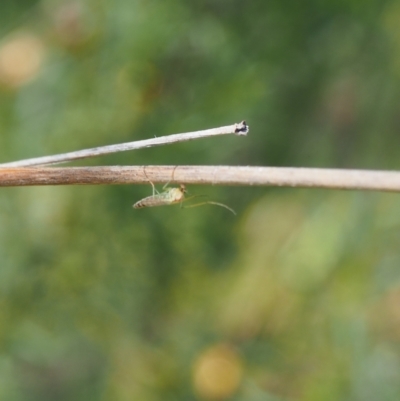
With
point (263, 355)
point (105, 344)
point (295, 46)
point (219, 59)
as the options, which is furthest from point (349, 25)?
point (105, 344)

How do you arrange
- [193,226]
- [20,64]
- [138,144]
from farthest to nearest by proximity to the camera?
[193,226], [20,64], [138,144]

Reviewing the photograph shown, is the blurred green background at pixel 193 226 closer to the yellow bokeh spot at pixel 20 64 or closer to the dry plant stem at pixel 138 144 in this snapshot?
the yellow bokeh spot at pixel 20 64

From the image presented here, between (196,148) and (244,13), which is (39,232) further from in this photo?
(244,13)

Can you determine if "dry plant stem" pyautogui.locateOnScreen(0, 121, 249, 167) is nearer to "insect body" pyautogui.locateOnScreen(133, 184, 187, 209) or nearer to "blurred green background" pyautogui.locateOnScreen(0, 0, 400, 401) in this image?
"insect body" pyautogui.locateOnScreen(133, 184, 187, 209)

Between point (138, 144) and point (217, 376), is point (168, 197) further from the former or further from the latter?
point (217, 376)

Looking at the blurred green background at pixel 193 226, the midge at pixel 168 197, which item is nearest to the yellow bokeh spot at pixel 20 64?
the blurred green background at pixel 193 226

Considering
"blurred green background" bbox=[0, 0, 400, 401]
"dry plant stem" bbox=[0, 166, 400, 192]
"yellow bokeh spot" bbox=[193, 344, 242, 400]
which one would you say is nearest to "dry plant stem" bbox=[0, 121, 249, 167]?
"dry plant stem" bbox=[0, 166, 400, 192]

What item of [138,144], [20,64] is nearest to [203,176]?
[138,144]
